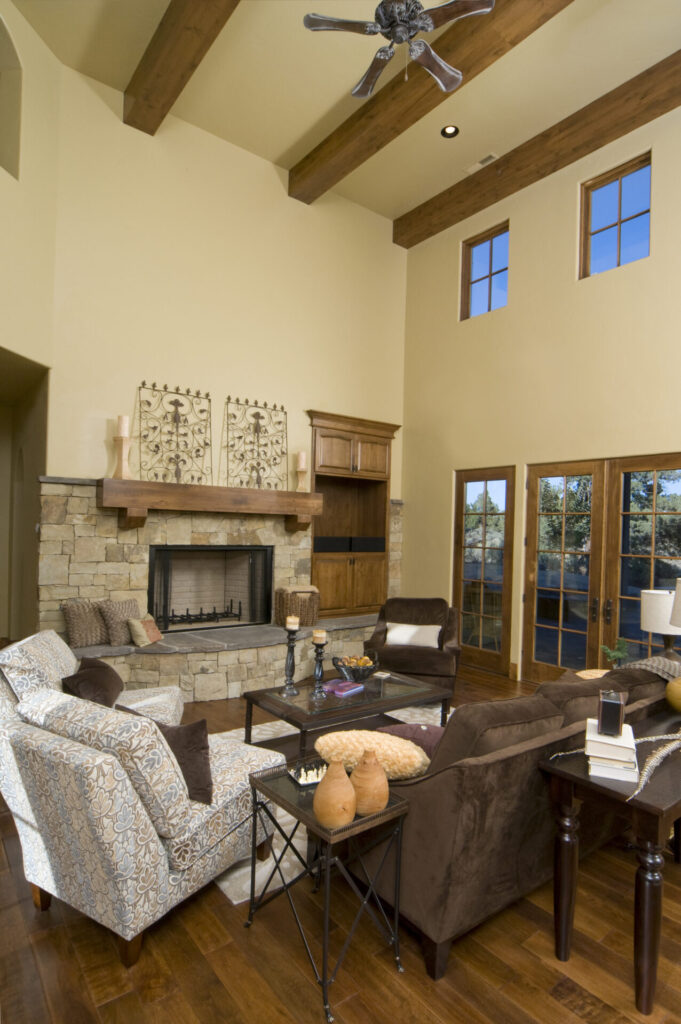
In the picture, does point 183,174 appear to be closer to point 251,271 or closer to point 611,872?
point 251,271

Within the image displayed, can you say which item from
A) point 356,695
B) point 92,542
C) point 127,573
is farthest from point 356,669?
point 92,542

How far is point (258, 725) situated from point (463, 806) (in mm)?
2649

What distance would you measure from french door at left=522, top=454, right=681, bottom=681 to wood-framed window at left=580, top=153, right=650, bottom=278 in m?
1.82

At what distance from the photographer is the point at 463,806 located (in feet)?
6.10

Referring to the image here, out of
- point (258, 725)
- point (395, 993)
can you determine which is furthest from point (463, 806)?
point (258, 725)

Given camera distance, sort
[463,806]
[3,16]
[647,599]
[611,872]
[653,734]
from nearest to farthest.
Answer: [463,806] < [653,734] < [611,872] < [647,599] < [3,16]

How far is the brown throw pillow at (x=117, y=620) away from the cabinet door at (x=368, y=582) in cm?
270

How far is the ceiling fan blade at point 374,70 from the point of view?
354cm

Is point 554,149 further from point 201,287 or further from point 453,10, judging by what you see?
point 201,287

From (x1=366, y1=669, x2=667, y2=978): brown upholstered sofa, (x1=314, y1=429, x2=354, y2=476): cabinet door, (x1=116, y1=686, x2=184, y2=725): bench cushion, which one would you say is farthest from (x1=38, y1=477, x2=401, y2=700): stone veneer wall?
(x1=366, y1=669, x2=667, y2=978): brown upholstered sofa

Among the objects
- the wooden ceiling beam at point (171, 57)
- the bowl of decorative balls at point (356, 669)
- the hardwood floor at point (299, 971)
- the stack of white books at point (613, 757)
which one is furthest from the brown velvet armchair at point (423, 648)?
the wooden ceiling beam at point (171, 57)

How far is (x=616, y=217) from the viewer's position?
206 inches

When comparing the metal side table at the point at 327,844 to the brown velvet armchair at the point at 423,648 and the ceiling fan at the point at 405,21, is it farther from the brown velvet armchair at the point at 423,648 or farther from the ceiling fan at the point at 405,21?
the ceiling fan at the point at 405,21

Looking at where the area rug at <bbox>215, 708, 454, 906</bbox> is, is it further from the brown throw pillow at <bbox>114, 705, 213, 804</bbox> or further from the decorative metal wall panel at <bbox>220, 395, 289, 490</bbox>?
the decorative metal wall panel at <bbox>220, 395, 289, 490</bbox>
